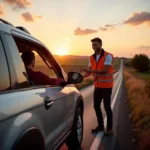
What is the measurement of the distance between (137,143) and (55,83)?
3.16m

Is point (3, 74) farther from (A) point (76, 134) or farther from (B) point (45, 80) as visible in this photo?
(A) point (76, 134)

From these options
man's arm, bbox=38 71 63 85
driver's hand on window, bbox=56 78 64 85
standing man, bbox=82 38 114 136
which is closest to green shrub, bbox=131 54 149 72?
standing man, bbox=82 38 114 136

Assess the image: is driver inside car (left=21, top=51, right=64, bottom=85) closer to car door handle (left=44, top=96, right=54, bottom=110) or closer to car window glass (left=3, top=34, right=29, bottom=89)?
car door handle (left=44, top=96, right=54, bottom=110)

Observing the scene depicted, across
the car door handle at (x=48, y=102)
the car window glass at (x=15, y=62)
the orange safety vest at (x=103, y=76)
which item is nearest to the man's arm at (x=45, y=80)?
the car door handle at (x=48, y=102)

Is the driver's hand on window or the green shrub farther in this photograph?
the green shrub

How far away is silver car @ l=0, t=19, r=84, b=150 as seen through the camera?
Result: 8.90ft

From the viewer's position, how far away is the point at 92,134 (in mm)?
7855

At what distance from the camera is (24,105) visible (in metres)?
3.04

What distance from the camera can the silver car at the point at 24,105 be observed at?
2.71m

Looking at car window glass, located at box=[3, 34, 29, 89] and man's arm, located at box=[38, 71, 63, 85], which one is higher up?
car window glass, located at box=[3, 34, 29, 89]

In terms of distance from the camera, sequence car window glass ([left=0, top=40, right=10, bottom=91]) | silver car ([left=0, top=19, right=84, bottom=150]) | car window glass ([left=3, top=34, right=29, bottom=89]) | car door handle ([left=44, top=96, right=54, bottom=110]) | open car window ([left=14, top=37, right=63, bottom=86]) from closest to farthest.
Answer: silver car ([left=0, top=19, right=84, bottom=150]) → car window glass ([left=0, top=40, right=10, bottom=91]) → car window glass ([left=3, top=34, right=29, bottom=89]) → car door handle ([left=44, top=96, right=54, bottom=110]) → open car window ([left=14, top=37, right=63, bottom=86])

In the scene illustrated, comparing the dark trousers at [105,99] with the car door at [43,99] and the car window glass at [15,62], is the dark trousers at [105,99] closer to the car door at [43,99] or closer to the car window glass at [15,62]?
the car door at [43,99]

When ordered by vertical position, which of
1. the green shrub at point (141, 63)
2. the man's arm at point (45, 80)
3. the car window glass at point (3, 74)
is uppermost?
the car window glass at point (3, 74)

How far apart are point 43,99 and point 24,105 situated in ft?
1.94
